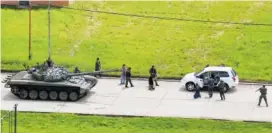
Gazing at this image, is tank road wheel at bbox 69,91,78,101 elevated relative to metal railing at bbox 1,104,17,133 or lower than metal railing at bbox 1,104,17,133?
elevated

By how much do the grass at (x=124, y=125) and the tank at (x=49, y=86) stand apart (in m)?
2.85

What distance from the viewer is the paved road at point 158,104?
36.4 metres

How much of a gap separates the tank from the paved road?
36 cm

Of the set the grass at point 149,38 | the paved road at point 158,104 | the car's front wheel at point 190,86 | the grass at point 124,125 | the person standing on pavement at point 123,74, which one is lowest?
the grass at point 124,125

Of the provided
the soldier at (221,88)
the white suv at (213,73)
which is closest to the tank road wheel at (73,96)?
the white suv at (213,73)

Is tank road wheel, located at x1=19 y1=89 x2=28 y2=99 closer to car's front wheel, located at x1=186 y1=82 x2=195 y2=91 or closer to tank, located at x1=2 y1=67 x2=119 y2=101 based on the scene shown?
tank, located at x1=2 y1=67 x2=119 y2=101

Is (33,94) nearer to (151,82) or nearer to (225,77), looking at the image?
(151,82)

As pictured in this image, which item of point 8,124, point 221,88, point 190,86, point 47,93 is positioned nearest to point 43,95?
point 47,93

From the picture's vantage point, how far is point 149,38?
165 ft

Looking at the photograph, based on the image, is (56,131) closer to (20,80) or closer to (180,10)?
(20,80)

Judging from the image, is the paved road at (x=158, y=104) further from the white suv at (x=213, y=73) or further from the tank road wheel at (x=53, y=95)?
the white suv at (x=213, y=73)

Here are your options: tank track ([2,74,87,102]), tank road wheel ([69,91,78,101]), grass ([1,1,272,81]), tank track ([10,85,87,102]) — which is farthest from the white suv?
tank road wheel ([69,91,78,101])

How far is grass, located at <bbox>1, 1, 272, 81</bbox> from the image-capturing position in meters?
45.9

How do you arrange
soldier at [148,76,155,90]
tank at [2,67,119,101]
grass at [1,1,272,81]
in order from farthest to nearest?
grass at [1,1,272,81], soldier at [148,76,155,90], tank at [2,67,119,101]
